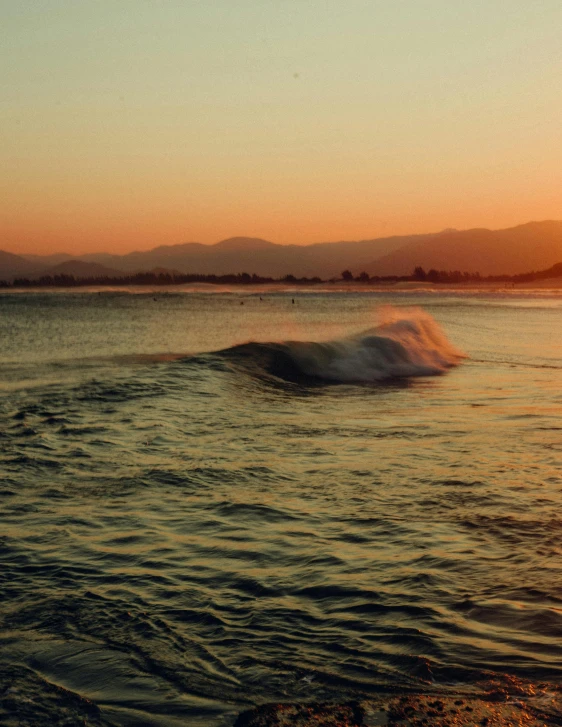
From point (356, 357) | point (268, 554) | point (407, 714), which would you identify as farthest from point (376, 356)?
point (407, 714)

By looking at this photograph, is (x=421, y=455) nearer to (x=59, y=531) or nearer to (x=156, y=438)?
(x=156, y=438)

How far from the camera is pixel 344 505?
807cm

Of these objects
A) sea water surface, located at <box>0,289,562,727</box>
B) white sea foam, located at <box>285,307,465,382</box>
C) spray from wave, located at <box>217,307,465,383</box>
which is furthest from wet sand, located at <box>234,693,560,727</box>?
white sea foam, located at <box>285,307,465,382</box>

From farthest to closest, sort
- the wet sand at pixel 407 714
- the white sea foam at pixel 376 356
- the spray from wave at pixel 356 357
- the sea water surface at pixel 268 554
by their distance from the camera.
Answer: the white sea foam at pixel 376 356
the spray from wave at pixel 356 357
the sea water surface at pixel 268 554
the wet sand at pixel 407 714

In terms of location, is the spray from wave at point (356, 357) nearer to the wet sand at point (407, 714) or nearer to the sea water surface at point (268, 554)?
the sea water surface at point (268, 554)

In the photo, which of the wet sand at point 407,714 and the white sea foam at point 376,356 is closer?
the wet sand at point 407,714

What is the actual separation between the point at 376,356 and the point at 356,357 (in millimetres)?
765

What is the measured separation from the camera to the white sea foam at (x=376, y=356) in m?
22.9

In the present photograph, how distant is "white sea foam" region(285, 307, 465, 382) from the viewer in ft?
75.2

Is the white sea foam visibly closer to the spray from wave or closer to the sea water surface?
the spray from wave

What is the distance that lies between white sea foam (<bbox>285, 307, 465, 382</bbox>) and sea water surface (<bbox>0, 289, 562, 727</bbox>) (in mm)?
7179

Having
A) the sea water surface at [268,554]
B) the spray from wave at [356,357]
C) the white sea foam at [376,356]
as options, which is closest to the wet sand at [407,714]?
the sea water surface at [268,554]

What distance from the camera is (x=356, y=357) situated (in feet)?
81.6

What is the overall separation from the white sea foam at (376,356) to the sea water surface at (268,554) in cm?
718
